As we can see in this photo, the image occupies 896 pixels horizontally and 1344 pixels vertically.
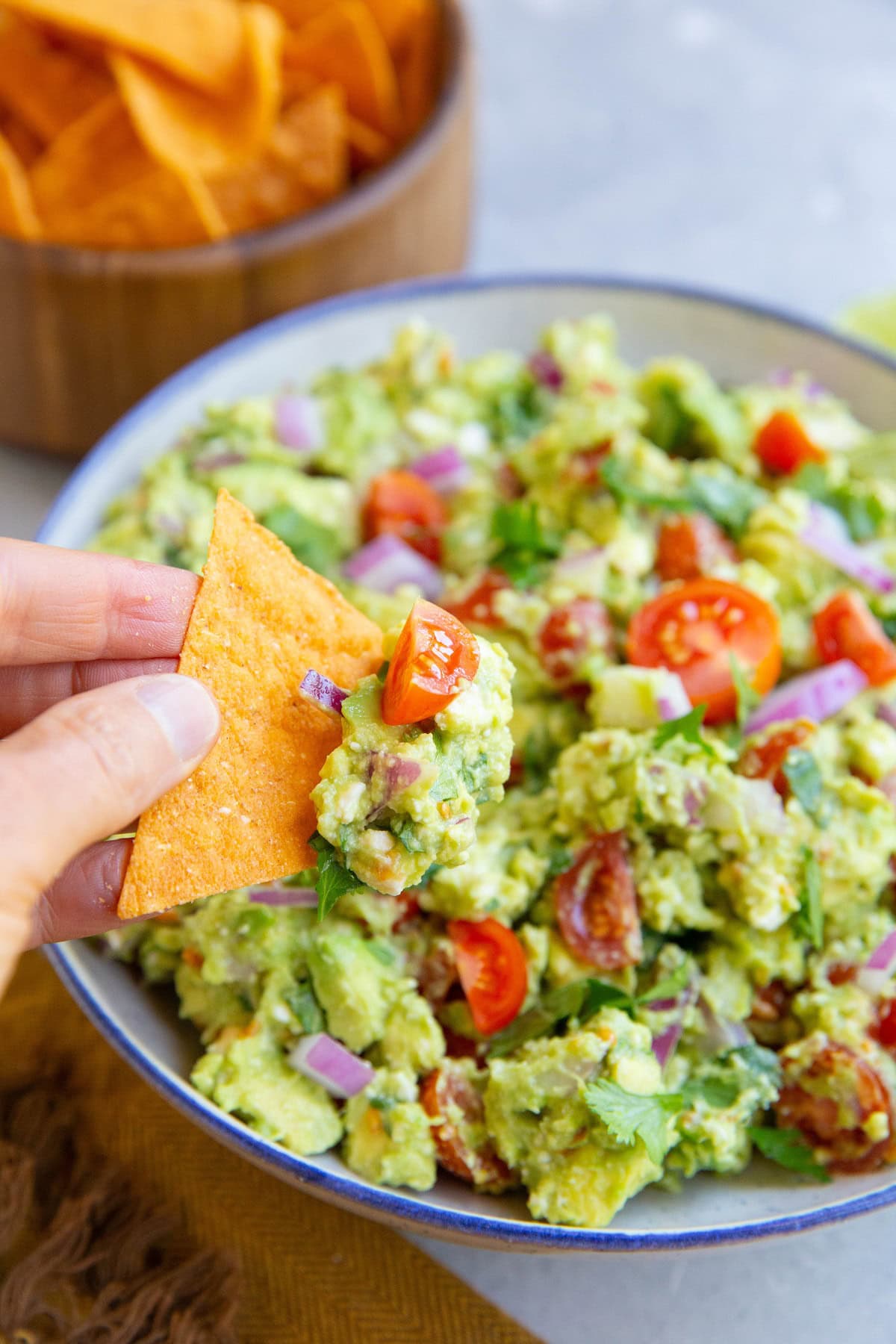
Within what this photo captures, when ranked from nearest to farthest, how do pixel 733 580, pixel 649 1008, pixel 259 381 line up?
pixel 649 1008
pixel 733 580
pixel 259 381

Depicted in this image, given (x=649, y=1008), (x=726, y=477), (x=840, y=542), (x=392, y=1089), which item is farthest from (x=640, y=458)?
(x=392, y=1089)

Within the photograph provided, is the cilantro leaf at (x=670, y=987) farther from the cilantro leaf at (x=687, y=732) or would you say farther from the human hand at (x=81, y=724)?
the human hand at (x=81, y=724)

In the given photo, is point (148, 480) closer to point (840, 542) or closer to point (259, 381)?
point (259, 381)

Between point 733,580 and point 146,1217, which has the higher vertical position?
point 733,580

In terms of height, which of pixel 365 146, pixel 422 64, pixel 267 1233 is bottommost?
pixel 267 1233

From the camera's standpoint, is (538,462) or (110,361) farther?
(110,361)

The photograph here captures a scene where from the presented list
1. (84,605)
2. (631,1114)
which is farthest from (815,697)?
(84,605)

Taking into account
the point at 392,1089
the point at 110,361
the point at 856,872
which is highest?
the point at 110,361

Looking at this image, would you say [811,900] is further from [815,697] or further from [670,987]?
[815,697]
